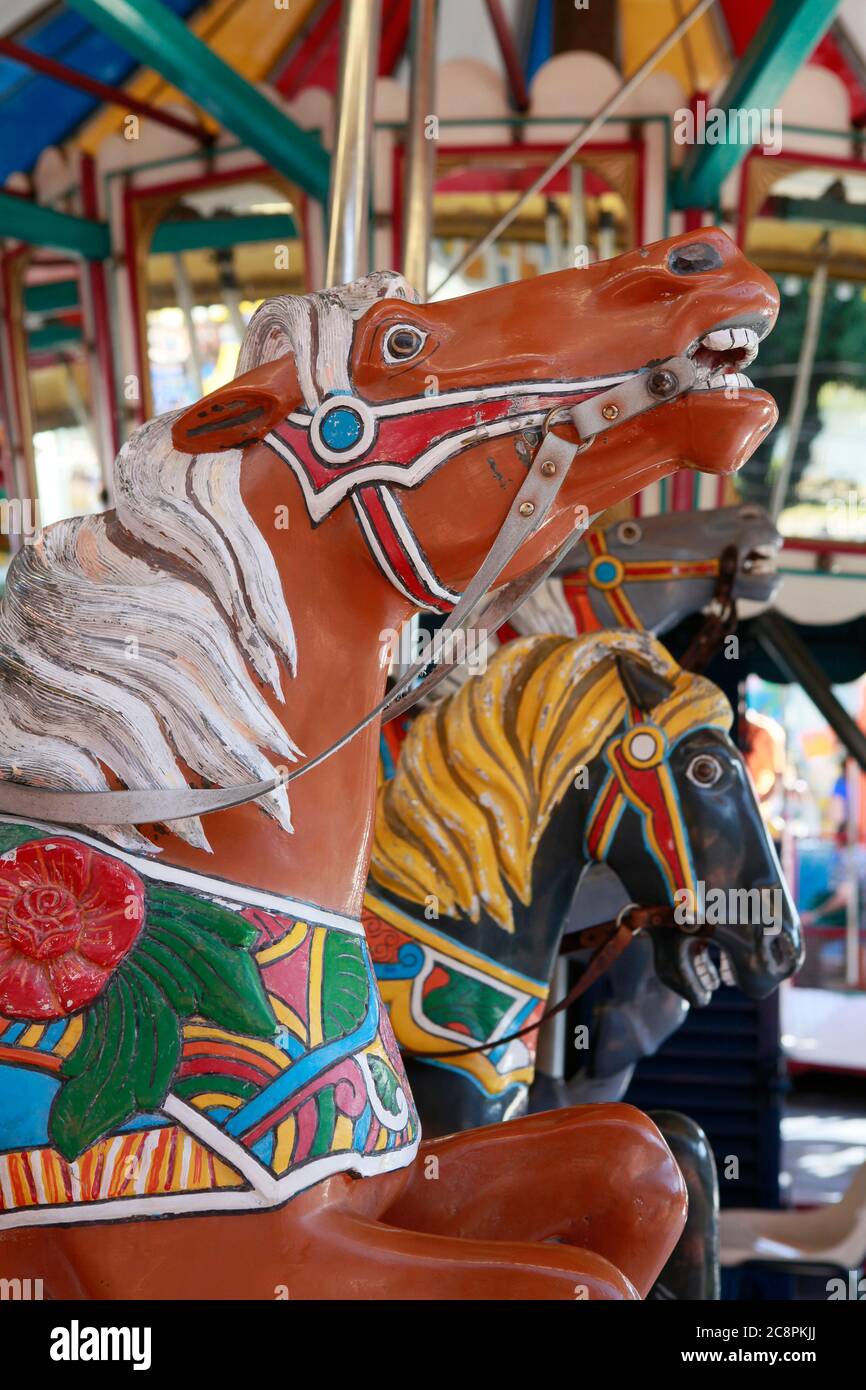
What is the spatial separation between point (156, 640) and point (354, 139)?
4.22 ft

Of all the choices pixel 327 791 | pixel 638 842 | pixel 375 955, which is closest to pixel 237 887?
pixel 327 791

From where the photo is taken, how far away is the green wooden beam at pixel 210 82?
3.10 metres

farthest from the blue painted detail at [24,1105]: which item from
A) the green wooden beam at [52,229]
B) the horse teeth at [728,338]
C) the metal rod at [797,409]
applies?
the metal rod at [797,409]

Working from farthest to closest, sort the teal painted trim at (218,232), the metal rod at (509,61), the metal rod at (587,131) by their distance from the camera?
the teal painted trim at (218,232) < the metal rod at (509,61) < the metal rod at (587,131)

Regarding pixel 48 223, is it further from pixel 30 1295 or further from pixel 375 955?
pixel 30 1295

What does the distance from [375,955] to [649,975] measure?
1.02 meters

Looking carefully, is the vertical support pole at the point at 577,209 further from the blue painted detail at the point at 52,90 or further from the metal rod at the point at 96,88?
the blue painted detail at the point at 52,90

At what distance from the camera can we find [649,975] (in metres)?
2.71

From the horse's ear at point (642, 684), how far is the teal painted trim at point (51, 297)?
357 centimetres

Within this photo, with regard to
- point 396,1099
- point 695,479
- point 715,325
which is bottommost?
point 396,1099

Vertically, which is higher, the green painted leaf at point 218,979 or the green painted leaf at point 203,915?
the green painted leaf at point 203,915

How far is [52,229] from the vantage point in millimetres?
4484

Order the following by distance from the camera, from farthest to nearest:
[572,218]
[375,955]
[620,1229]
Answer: [572,218] < [375,955] < [620,1229]

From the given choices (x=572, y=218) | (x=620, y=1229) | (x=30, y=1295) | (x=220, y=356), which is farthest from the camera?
(x=220, y=356)
